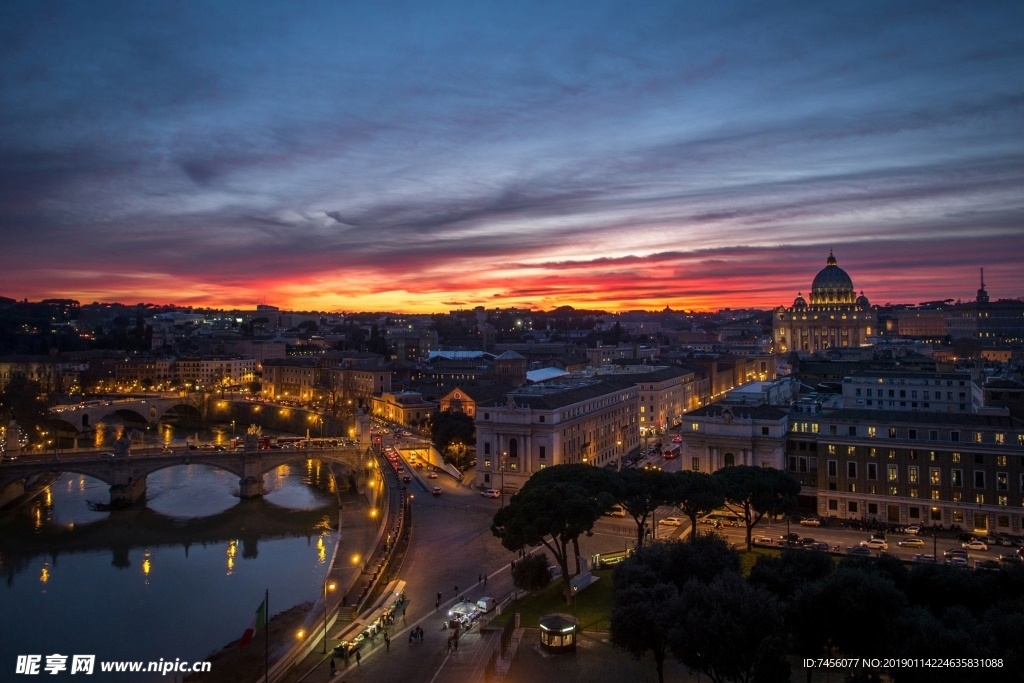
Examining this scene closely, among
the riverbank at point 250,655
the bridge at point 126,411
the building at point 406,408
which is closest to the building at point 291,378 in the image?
the bridge at point 126,411

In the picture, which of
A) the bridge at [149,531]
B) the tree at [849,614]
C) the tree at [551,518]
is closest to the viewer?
the tree at [849,614]

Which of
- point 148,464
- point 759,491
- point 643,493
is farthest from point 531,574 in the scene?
point 148,464

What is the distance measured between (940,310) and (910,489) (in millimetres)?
101636

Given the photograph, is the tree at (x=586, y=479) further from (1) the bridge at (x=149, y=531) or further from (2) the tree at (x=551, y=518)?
(1) the bridge at (x=149, y=531)

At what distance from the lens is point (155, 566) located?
86.1 feet

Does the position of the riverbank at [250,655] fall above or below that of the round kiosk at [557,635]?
below

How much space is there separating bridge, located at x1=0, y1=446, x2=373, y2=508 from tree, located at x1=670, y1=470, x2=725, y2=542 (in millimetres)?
18811

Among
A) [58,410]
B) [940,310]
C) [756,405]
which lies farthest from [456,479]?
[940,310]

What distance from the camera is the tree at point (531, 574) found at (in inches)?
738

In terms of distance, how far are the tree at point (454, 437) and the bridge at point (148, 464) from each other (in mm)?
3753

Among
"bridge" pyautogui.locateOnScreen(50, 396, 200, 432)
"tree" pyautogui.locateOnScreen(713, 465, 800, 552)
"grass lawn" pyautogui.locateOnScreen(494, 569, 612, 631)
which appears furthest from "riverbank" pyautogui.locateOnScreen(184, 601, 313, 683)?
"bridge" pyautogui.locateOnScreen(50, 396, 200, 432)

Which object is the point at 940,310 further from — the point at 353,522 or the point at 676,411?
the point at 353,522

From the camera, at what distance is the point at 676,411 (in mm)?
49438

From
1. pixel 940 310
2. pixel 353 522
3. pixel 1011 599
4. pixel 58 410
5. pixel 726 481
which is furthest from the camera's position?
pixel 940 310
